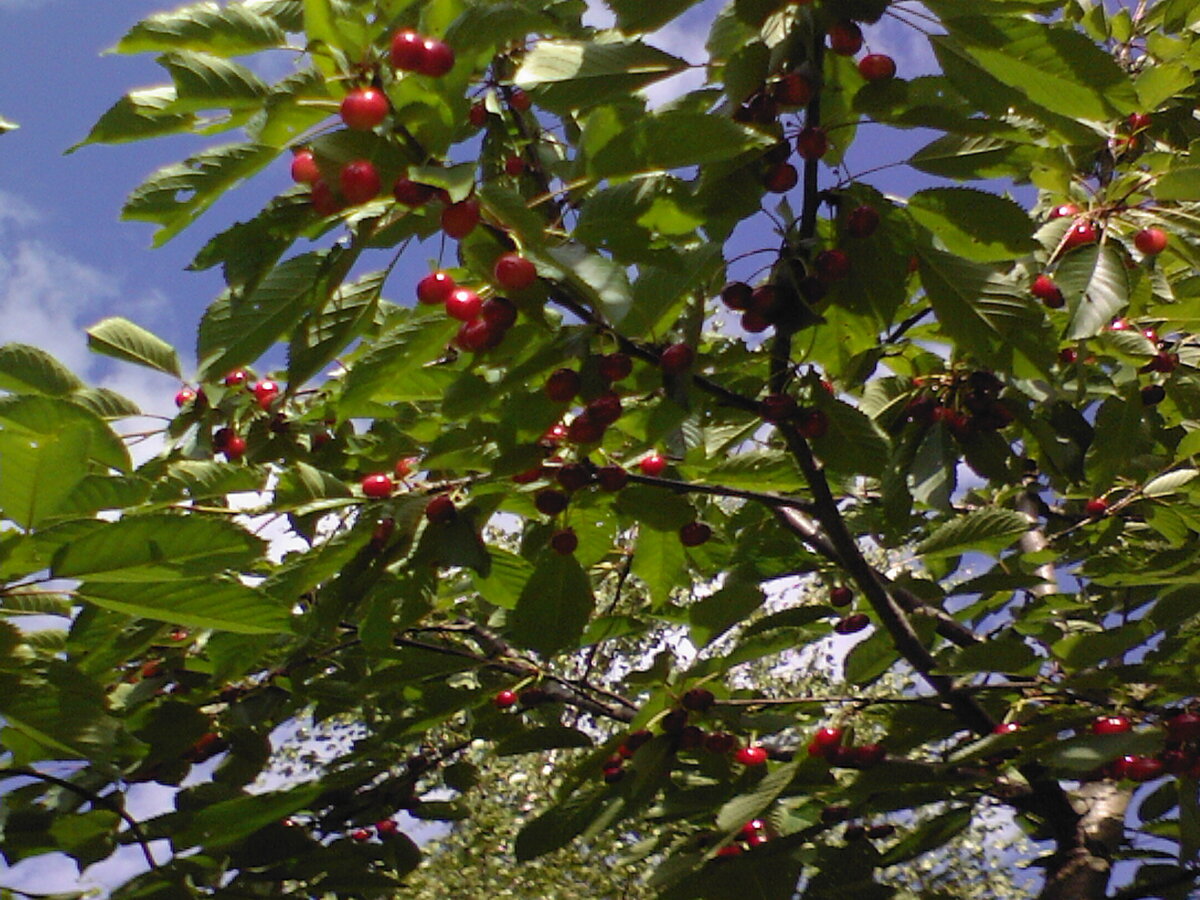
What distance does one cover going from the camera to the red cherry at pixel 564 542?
205 cm

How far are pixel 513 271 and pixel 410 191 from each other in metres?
0.18

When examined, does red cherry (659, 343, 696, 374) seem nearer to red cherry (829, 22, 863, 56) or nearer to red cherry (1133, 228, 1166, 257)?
red cherry (829, 22, 863, 56)

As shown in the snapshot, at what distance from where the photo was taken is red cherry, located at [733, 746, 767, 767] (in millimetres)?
2395

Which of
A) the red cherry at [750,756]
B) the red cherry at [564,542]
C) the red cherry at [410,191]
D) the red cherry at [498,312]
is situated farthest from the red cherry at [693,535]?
the red cherry at [410,191]

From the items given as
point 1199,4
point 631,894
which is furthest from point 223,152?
point 631,894

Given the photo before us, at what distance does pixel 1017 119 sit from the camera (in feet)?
6.82

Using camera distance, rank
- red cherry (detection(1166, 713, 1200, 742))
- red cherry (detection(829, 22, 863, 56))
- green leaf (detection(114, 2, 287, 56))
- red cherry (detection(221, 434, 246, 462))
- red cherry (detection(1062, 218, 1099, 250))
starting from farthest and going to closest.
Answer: red cherry (detection(221, 434, 246, 462))
red cherry (detection(1062, 218, 1099, 250))
red cherry (detection(1166, 713, 1200, 742))
red cherry (detection(829, 22, 863, 56))
green leaf (detection(114, 2, 287, 56))

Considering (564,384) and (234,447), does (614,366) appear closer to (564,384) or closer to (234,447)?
(564,384)

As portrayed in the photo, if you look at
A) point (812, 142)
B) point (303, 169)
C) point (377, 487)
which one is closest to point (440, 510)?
point (377, 487)

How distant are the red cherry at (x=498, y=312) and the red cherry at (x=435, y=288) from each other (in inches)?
3.5

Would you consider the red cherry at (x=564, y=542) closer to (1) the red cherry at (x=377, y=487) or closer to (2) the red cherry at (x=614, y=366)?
(1) the red cherry at (x=377, y=487)

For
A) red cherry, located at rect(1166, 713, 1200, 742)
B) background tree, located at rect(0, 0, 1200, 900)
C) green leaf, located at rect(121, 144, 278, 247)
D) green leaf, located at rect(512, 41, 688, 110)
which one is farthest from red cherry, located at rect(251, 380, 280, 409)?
red cherry, located at rect(1166, 713, 1200, 742)

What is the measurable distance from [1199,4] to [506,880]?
7411 millimetres

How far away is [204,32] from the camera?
145 cm
